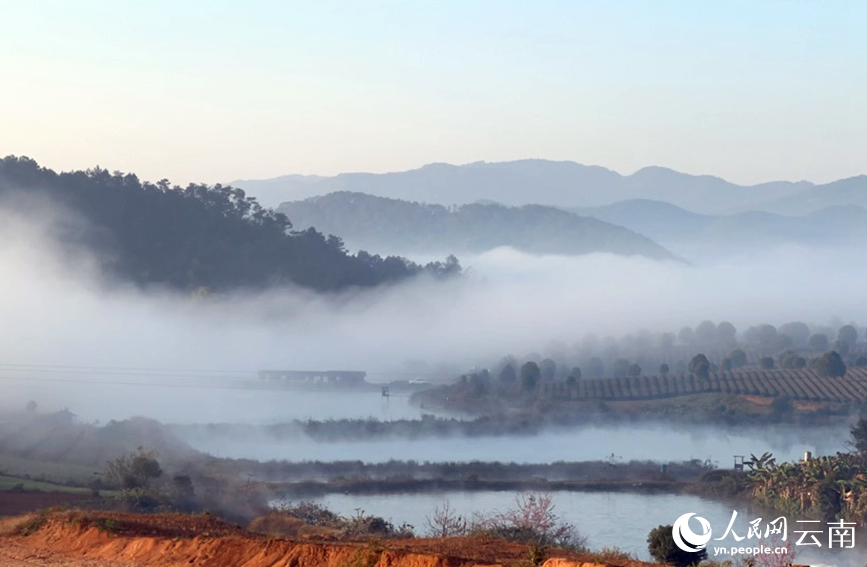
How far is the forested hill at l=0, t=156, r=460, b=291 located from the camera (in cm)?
11788

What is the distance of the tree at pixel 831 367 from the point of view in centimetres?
8150

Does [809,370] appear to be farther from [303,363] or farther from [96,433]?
[96,433]

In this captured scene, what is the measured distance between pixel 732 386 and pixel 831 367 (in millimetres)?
7010

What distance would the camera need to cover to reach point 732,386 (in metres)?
80.1

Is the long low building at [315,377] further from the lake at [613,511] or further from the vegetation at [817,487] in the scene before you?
the vegetation at [817,487]

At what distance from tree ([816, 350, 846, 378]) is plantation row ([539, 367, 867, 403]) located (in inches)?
17.3

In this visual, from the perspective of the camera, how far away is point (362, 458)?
56406 millimetres

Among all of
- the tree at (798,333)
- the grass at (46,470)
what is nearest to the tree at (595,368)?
the tree at (798,333)

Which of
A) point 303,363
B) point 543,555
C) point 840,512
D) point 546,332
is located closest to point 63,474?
point 840,512

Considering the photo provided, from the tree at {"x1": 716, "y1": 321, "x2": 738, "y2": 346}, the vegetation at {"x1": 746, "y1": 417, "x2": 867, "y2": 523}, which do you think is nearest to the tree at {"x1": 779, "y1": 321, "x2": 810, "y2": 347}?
the tree at {"x1": 716, "y1": 321, "x2": 738, "y2": 346}

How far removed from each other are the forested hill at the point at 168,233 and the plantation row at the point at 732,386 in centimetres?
4124

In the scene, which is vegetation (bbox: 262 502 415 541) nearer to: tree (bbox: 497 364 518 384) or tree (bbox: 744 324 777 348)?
tree (bbox: 497 364 518 384)

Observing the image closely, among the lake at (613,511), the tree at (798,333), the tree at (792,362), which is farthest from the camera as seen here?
the tree at (798,333)

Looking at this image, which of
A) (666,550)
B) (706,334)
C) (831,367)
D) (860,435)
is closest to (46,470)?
(666,550)
